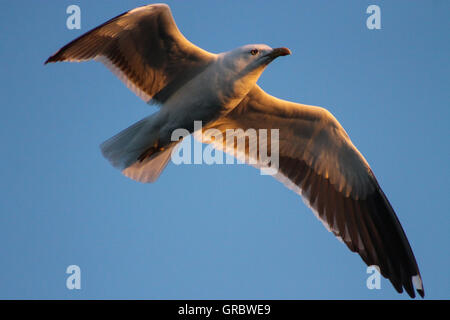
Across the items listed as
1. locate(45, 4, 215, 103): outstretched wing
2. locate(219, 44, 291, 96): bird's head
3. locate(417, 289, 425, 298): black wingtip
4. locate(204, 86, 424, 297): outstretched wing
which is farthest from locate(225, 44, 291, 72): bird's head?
locate(417, 289, 425, 298): black wingtip

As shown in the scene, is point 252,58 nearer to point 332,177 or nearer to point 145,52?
point 145,52

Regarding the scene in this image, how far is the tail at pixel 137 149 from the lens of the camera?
411cm

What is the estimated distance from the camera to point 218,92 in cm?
391

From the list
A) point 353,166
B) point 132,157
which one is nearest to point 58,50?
point 132,157

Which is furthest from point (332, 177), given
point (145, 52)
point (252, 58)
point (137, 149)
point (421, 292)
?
point (145, 52)

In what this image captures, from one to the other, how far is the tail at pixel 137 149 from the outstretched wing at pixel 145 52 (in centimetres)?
28

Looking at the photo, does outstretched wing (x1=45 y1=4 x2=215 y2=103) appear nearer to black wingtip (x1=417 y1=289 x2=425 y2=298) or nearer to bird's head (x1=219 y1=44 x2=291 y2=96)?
bird's head (x1=219 y1=44 x2=291 y2=96)

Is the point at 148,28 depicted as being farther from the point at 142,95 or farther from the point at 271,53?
the point at 271,53

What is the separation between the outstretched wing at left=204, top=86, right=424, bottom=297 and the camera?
445cm

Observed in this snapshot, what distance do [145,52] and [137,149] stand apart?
750 mm

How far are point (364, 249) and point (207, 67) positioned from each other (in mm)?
2063

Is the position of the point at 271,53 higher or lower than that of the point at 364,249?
higher

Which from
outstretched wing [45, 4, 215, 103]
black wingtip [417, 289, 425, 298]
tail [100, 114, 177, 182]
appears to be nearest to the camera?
outstretched wing [45, 4, 215, 103]

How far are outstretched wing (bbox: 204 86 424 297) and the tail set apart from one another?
62 centimetres
